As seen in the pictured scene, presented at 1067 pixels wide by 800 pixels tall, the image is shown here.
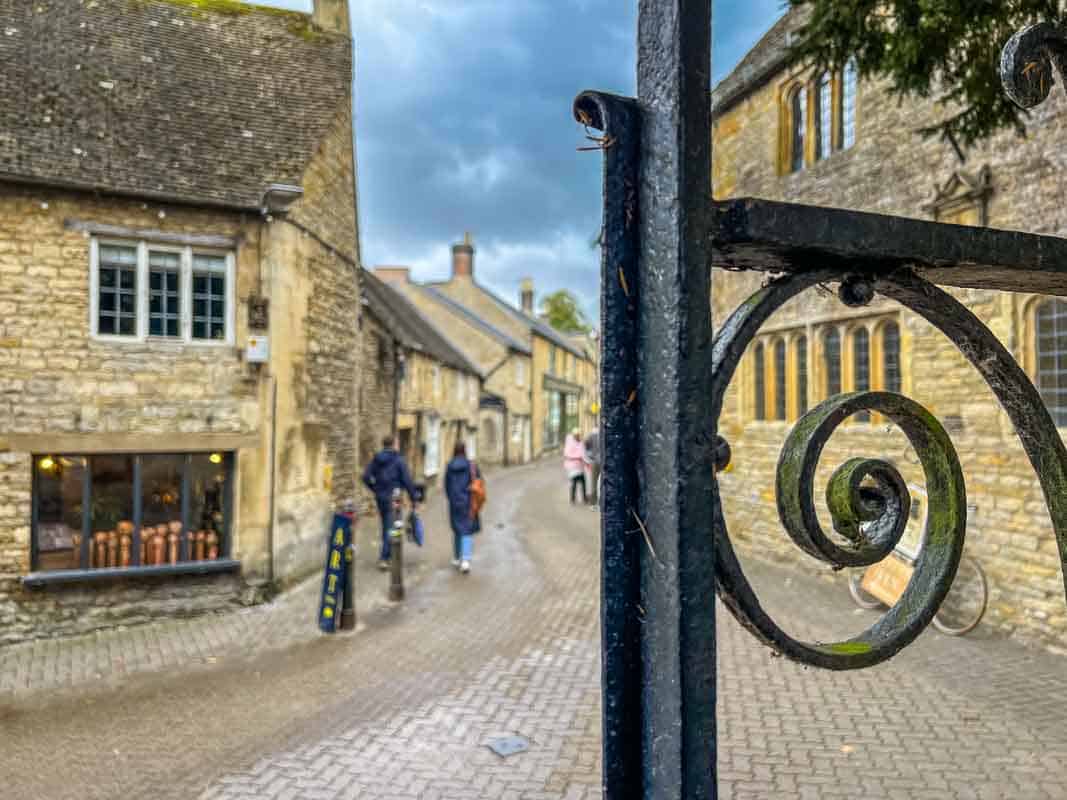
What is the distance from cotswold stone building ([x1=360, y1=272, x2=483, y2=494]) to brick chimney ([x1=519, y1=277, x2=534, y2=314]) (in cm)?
2426

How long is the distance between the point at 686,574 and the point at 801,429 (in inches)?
12.9

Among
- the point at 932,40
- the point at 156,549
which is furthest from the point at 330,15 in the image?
the point at 932,40

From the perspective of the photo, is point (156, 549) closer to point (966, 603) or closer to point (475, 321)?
point (966, 603)

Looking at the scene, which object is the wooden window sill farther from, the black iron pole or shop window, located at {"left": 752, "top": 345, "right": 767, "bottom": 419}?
the black iron pole

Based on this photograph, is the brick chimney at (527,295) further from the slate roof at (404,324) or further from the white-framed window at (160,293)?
the white-framed window at (160,293)

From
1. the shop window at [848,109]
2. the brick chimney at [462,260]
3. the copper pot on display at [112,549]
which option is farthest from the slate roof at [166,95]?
the brick chimney at [462,260]

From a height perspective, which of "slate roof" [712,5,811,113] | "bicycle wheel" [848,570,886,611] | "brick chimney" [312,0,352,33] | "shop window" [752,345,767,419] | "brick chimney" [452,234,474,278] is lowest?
Result: "bicycle wheel" [848,570,886,611]

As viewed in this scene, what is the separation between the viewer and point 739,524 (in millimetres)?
13602

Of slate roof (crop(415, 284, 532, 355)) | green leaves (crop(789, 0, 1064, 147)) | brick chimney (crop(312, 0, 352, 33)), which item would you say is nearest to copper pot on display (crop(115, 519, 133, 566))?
brick chimney (crop(312, 0, 352, 33))

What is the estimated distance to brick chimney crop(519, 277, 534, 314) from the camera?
57328 mm

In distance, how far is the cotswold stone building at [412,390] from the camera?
59.2 feet

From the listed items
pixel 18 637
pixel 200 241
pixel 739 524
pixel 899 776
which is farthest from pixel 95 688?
pixel 739 524

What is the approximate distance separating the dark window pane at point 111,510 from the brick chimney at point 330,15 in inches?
339

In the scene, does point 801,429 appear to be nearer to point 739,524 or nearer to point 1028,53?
point 1028,53
